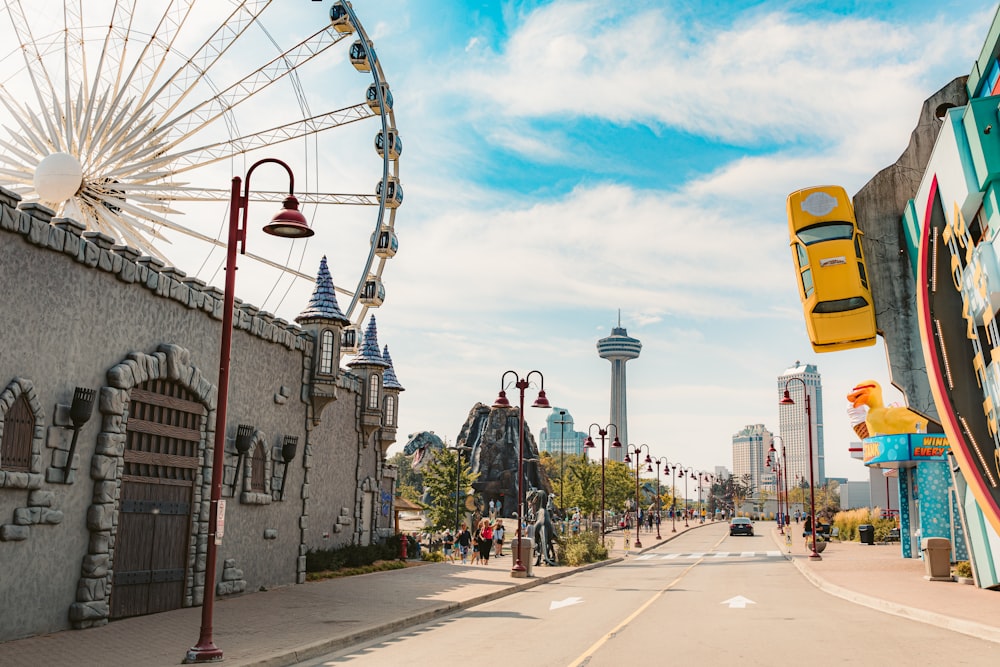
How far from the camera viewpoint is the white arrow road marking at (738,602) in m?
18.5

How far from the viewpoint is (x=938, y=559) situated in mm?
23031

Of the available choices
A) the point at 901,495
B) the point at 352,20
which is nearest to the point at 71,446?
the point at 352,20

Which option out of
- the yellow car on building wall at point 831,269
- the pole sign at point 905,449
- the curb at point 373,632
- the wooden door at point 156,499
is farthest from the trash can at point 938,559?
the wooden door at point 156,499

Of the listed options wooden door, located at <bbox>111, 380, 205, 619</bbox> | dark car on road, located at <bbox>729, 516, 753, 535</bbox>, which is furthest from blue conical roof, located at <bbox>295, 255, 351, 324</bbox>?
dark car on road, located at <bbox>729, 516, 753, 535</bbox>

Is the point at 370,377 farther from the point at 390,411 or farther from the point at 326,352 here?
the point at 326,352

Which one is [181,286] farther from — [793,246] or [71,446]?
[793,246]

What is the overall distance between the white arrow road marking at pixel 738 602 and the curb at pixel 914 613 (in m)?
2.47

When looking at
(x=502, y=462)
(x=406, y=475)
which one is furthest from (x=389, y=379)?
(x=406, y=475)

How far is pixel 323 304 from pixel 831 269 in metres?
14.1

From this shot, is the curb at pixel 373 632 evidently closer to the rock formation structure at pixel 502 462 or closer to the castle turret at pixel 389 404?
the castle turret at pixel 389 404

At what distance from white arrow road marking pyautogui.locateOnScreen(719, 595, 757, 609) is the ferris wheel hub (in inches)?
741

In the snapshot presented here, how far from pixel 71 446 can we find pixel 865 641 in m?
13.2

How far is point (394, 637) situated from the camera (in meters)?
14.3

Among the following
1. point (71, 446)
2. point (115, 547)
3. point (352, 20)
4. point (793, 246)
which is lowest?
point (115, 547)
